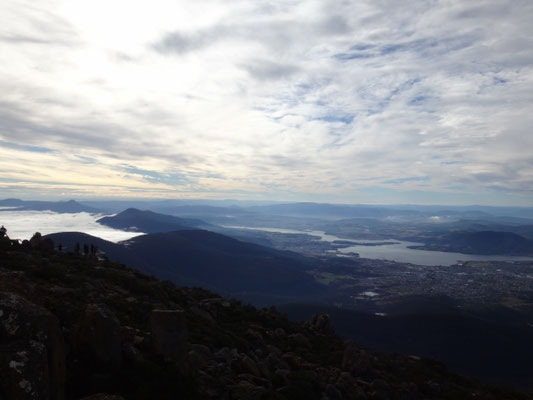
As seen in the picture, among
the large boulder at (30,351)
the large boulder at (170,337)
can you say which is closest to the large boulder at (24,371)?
the large boulder at (30,351)

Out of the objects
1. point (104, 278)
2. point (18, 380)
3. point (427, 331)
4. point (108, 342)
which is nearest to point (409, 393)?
point (108, 342)

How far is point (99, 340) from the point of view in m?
11.3

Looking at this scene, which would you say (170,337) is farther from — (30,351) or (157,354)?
(30,351)

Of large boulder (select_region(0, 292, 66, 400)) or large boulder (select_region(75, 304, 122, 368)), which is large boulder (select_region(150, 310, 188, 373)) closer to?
large boulder (select_region(75, 304, 122, 368))

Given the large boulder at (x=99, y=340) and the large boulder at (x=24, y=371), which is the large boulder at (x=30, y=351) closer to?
the large boulder at (x=24, y=371)

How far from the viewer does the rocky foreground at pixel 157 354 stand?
855cm

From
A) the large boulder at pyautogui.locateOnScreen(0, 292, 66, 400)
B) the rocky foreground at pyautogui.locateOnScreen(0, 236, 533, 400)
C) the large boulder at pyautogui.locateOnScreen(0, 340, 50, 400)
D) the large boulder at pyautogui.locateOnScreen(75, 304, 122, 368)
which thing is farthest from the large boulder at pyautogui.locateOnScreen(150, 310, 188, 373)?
the large boulder at pyautogui.locateOnScreen(0, 340, 50, 400)

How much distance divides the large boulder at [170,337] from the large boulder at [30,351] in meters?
4.67

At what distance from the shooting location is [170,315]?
1400 centimetres

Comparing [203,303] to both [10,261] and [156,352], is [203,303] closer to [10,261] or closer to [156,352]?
[10,261]

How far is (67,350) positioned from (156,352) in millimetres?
3677

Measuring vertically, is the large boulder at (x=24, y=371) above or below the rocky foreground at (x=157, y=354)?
above

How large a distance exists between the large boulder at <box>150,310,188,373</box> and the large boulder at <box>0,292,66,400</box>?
15.3ft

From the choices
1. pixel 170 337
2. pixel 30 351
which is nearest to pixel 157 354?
pixel 170 337
